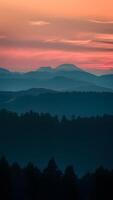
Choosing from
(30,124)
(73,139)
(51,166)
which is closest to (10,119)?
(30,124)

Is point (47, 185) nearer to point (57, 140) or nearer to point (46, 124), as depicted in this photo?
point (46, 124)

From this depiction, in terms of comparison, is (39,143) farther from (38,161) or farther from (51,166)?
(51,166)

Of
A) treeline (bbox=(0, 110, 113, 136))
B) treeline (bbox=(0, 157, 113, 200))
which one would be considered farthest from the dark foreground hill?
treeline (bbox=(0, 157, 113, 200))

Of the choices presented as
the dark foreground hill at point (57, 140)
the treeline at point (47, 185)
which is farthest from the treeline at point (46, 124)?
the treeline at point (47, 185)

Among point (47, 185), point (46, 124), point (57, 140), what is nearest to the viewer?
point (47, 185)

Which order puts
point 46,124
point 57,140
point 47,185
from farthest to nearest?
point 57,140 → point 46,124 → point 47,185

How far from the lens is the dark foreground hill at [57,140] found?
115312 mm

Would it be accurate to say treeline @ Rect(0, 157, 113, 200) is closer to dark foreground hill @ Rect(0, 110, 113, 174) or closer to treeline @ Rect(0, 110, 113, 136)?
dark foreground hill @ Rect(0, 110, 113, 174)

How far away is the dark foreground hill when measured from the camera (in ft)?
378

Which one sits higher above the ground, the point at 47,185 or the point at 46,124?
the point at 46,124

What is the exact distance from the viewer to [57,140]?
125m

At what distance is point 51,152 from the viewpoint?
11912 cm

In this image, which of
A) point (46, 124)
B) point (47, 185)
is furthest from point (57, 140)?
point (47, 185)

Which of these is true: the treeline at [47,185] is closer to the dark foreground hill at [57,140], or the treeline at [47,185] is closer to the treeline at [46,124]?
the dark foreground hill at [57,140]
